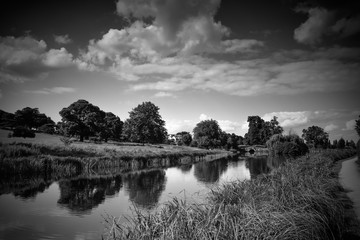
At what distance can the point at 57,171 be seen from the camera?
26.8 meters

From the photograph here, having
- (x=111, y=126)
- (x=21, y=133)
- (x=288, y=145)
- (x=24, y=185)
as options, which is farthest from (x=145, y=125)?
(x=24, y=185)

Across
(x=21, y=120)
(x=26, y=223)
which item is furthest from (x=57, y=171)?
(x=21, y=120)

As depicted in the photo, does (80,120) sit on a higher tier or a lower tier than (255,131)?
lower

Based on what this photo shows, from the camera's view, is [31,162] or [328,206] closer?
[328,206]

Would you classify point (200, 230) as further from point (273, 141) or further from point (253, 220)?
point (273, 141)

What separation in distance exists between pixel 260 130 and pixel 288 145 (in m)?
64.2

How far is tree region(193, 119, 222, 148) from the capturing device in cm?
10222

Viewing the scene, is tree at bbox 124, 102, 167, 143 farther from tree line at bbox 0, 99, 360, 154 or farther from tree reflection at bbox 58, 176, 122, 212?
tree reflection at bbox 58, 176, 122, 212

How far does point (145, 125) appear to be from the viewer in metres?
72.6

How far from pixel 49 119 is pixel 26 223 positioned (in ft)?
361

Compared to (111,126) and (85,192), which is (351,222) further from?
(111,126)

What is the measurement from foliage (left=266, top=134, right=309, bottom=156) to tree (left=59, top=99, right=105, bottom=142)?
177 ft

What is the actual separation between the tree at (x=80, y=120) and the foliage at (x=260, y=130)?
3634 inches

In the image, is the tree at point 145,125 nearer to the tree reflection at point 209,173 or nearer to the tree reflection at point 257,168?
the tree reflection at point 257,168
